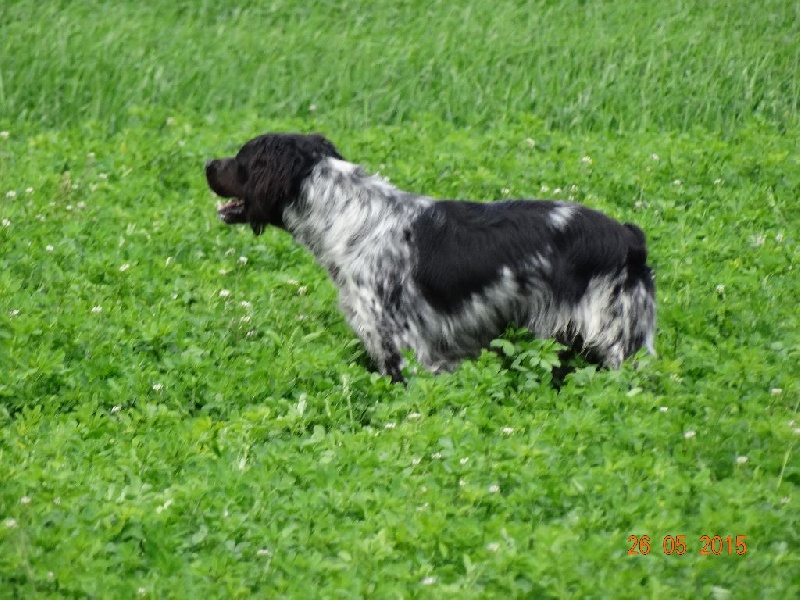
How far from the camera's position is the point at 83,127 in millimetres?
9805

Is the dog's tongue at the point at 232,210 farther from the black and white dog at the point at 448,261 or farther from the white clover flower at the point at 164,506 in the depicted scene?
the white clover flower at the point at 164,506

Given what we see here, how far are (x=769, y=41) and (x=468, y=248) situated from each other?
6252 mm

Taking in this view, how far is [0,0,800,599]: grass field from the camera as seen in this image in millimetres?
4301

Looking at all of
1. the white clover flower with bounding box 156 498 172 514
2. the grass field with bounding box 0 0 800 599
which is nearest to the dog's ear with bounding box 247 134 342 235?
the grass field with bounding box 0 0 800 599

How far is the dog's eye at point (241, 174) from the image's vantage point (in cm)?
659

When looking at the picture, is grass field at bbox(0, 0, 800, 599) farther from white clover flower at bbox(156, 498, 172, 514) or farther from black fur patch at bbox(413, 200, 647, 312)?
black fur patch at bbox(413, 200, 647, 312)

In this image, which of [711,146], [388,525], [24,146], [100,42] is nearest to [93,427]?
[388,525]

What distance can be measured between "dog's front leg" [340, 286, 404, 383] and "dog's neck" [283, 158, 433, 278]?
9.5 inches

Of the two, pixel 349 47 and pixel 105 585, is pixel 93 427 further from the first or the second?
pixel 349 47

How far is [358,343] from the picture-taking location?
647cm

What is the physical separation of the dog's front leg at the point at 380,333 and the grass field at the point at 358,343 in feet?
0.37

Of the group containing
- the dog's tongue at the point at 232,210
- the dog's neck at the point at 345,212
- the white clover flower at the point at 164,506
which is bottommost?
the white clover flower at the point at 164,506

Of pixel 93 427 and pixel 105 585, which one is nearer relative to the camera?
pixel 105 585
